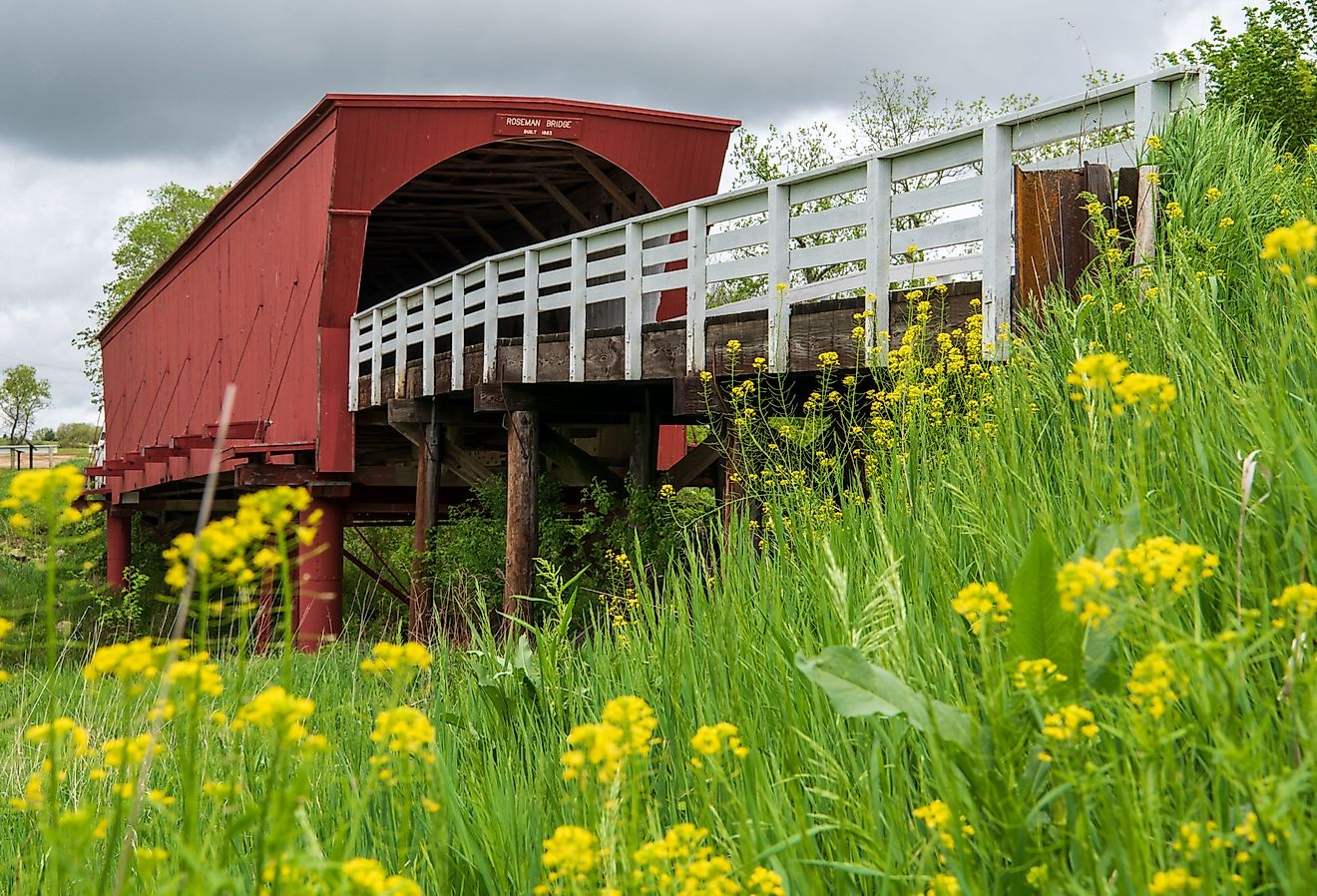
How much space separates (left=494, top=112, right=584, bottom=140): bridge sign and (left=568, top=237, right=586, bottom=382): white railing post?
11.5 feet

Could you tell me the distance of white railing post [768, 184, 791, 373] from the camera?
23.5 feet

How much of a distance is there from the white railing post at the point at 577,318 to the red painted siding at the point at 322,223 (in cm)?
363

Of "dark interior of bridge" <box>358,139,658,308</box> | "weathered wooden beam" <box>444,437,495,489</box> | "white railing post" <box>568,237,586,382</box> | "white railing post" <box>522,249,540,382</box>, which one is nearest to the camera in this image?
"white railing post" <box>568,237,586,382</box>

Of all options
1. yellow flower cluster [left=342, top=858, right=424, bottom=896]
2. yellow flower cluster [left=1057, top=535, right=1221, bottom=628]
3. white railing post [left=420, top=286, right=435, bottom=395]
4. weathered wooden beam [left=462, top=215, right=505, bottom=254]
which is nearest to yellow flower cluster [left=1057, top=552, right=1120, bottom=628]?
yellow flower cluster [left=1057, top=535, right=1221, bottom=628]

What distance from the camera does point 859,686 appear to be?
1893 mm

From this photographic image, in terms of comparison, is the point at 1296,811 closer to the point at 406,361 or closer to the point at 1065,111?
the point at 1065,111

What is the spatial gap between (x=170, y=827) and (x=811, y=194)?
5293mm

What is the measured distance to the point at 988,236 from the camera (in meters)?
6.02

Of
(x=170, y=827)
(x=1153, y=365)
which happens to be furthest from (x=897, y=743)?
(x=170, y=827)

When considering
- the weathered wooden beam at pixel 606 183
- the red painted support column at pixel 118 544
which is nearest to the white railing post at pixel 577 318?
the weathered wooden beam at pixel 606 183

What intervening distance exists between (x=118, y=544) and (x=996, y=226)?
23385 millimetres

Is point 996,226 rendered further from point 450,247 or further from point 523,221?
point 450,247

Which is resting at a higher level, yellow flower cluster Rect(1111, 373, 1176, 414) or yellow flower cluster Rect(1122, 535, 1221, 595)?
yellow flower cluster Rect(1111, 373, 1176, 414)

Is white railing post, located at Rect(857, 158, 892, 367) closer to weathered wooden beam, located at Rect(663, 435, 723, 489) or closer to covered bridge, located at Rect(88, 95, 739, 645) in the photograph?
weathered wooden beam, located at Rect(663, 435, 723, 489)
